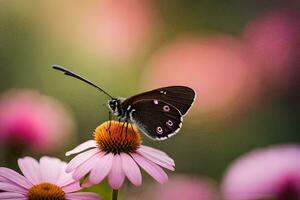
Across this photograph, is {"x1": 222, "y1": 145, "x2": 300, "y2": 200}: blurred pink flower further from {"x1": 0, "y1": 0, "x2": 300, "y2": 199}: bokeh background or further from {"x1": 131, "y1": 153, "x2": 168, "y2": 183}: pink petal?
{"x1": 0, "y1": 0, "x2": 300, "y2": 199}: bokeh background

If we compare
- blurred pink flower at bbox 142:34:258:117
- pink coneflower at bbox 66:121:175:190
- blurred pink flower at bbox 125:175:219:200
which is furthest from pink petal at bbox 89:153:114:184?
blurred pink flower at bbox 142:34:258:117

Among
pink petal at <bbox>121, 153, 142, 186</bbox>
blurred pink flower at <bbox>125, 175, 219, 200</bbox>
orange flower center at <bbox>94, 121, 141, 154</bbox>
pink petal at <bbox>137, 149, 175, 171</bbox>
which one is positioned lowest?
pink petal at <bbox>121, 153, 142, 186</bbox>

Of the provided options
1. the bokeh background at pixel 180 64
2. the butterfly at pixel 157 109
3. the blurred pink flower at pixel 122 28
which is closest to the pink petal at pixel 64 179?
the butterfly at pixel 157 109

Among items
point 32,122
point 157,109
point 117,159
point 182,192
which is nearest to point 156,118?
point 157,109

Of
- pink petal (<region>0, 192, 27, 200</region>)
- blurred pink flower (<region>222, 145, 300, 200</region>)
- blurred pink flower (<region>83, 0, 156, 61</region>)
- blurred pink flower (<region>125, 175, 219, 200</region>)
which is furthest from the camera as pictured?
blurred pink flower (<region>83, 0, 156, 61</region>)

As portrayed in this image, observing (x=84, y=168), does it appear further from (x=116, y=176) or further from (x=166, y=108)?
(x=166, y=108)

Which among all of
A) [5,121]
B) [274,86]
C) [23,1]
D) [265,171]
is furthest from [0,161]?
[23,1]

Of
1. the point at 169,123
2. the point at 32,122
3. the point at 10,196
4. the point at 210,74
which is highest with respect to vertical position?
the point at 210,74
